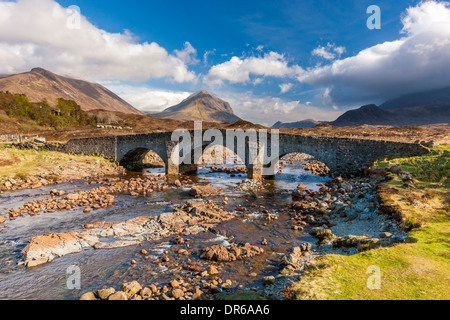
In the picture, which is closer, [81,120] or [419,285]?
[419,285]

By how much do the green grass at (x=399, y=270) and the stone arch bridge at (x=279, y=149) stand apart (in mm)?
11588

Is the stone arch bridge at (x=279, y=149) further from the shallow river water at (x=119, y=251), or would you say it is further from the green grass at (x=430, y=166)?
the shallow river water at (x=119, y=251)

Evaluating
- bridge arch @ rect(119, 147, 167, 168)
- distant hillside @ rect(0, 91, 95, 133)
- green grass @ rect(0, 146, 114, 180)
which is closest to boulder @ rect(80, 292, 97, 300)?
green grass @ rect(0, 146, 114, 180)

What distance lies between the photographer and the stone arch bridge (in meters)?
21.6

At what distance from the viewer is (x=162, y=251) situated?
1103 centimetres

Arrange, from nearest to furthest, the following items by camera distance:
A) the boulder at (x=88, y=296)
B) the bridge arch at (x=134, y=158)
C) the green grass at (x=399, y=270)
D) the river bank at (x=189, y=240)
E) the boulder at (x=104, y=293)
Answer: the green grass at (x=399, y=270)
the boulder at (x=88, y=296)
the boulder at (x=104, y=293)
the river bank at (x=189, y=240)
the bridge arch at (x=134, y=158)

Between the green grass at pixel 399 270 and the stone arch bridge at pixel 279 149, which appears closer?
the green grass at pixel 399 270

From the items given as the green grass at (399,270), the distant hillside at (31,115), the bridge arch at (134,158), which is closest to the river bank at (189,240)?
the green grass at (399,270)

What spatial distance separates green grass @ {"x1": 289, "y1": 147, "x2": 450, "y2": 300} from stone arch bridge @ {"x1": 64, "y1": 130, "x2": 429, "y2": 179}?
456 inches

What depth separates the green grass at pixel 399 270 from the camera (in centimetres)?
582

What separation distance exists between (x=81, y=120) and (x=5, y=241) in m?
81.4

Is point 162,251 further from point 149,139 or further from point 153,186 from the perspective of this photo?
point 149,139

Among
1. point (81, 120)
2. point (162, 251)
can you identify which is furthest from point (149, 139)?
point (81, 120)

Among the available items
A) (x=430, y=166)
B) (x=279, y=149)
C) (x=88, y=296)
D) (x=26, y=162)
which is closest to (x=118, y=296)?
(x=88, y=296)
